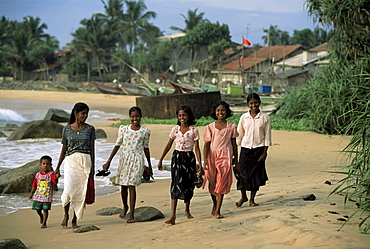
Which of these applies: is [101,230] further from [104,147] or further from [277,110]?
[277,110]

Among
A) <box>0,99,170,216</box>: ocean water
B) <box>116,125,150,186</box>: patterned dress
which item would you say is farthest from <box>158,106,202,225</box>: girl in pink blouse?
<box>0,99,170,216</box>: ocean water

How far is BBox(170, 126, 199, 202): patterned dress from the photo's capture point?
5422mm

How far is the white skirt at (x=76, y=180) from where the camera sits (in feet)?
17.4

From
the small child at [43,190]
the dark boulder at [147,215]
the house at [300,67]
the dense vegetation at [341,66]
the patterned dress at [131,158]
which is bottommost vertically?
the dark boulder at [147,215]

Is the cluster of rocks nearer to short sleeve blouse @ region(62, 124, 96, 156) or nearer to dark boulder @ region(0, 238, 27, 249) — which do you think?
short sleeve blouse @ region(62, 124, 96, 156)

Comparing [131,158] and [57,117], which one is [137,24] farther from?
[131,158]

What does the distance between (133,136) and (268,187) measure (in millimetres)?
2476

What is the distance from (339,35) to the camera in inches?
555

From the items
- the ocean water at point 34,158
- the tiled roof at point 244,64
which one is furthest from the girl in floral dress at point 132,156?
the tiled roof at point 244,64

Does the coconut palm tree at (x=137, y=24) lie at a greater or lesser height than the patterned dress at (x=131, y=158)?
greater

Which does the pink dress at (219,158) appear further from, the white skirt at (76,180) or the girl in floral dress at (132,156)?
the white skirt at (76,180)

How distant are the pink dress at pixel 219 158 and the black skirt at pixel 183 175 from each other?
0.72 ft

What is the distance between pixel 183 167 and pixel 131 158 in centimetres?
65

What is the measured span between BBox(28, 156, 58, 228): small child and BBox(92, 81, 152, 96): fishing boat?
40.2 meters
